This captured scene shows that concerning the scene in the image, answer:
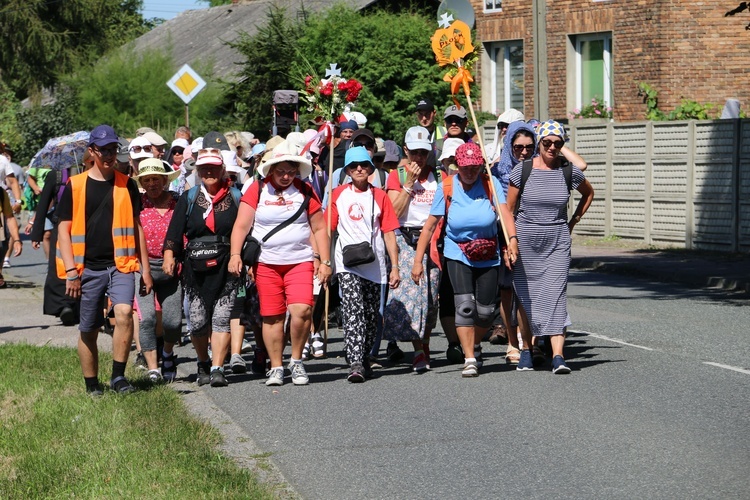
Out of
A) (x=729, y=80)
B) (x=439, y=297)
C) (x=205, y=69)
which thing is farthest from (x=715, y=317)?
(x=205, y=69)

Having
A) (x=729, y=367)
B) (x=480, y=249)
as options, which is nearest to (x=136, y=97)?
(x=480, y=249)

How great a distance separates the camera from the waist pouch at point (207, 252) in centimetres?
1027

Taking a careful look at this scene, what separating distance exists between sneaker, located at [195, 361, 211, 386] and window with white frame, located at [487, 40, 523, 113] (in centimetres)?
2269

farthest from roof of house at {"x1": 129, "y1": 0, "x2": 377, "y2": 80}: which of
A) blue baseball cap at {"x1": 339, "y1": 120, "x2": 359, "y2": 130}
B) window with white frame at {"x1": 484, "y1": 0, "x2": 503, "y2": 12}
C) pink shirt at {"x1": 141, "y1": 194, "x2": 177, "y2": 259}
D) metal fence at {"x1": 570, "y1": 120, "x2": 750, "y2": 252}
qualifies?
pink shirt at {"x1": 141, "y1": 194, "x2": 177, "y2": 259}

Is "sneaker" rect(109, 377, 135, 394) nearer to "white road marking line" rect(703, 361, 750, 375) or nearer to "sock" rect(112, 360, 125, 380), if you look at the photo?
"sock" rect(112, 360, 125, 380)

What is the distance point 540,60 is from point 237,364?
33.8ft

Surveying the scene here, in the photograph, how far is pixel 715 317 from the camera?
556 inches

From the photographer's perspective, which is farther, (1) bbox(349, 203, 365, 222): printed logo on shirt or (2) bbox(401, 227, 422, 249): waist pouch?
(2) bbox(401, 227, 422, 249): waist pouch

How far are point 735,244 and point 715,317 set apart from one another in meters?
7.46

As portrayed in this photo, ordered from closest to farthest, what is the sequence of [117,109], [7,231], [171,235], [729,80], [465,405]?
1. [465,405]
2. [171,235]
3. [7,231]
4. [729,80]
5. [117,109]

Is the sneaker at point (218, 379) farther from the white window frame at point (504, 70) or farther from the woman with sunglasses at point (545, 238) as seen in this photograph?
the white window frame at point (504, 70)

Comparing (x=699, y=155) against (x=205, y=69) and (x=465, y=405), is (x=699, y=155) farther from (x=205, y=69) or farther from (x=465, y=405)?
(x=205, y=69)

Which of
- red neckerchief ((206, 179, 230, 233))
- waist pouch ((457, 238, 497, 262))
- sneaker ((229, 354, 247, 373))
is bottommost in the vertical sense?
sneaker ((229, 354, 247, 373))

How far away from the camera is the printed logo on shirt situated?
34.8 ft
